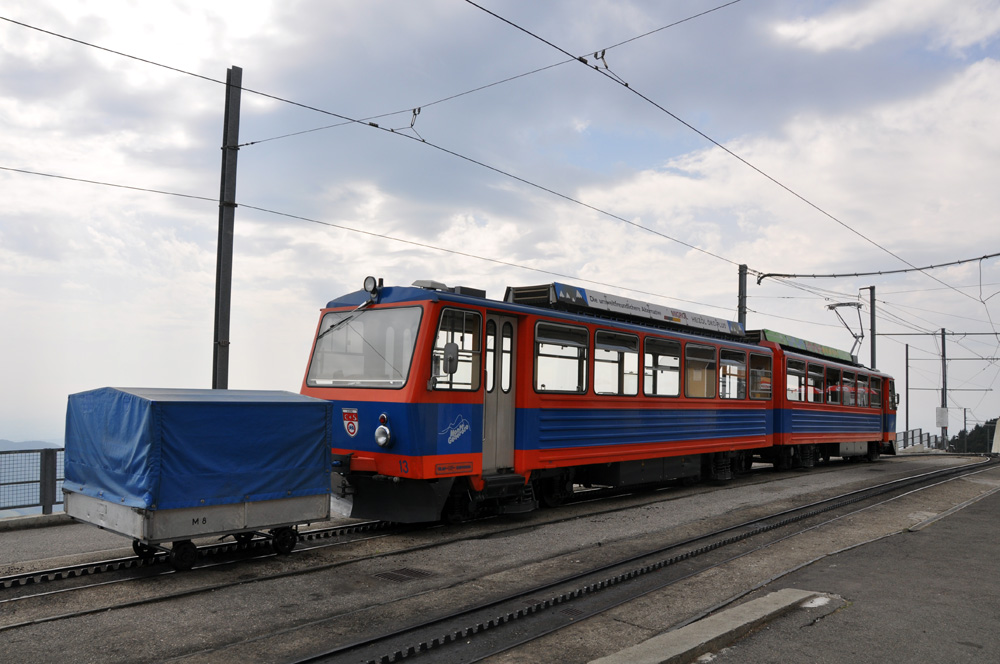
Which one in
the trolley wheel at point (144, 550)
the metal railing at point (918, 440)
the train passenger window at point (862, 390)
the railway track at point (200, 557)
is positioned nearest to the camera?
the railway track at point (200, 557)

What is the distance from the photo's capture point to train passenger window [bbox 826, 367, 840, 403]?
858 inches

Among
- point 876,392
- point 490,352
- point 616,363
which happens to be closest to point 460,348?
point 490,352

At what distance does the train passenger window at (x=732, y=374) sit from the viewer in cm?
1627

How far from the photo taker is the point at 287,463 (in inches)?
325

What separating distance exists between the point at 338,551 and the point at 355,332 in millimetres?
3101

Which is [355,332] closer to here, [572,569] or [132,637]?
[572,569]

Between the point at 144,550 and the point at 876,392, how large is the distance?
24.2 meters

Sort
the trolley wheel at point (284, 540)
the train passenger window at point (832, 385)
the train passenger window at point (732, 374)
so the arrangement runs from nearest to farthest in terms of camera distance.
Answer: the trolley wheel at point (284, 540), the train passenger window at point (732, 374), the train passenger window at point (832, 385)

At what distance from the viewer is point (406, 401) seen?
9.47 meters

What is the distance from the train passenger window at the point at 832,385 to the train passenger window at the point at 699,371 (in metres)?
7.60

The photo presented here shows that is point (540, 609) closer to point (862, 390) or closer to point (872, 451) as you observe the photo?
point (862, 390)

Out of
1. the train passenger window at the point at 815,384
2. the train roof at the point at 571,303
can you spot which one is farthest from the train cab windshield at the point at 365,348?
the train passenger window at the point at 815,384

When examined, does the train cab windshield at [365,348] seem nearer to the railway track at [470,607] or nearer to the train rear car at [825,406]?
the railway track at [470,607]

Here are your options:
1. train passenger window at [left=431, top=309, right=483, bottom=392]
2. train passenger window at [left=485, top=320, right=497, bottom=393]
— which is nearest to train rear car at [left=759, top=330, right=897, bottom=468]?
train passenger window at [left=485, top=320, right=497, bottom=393]
